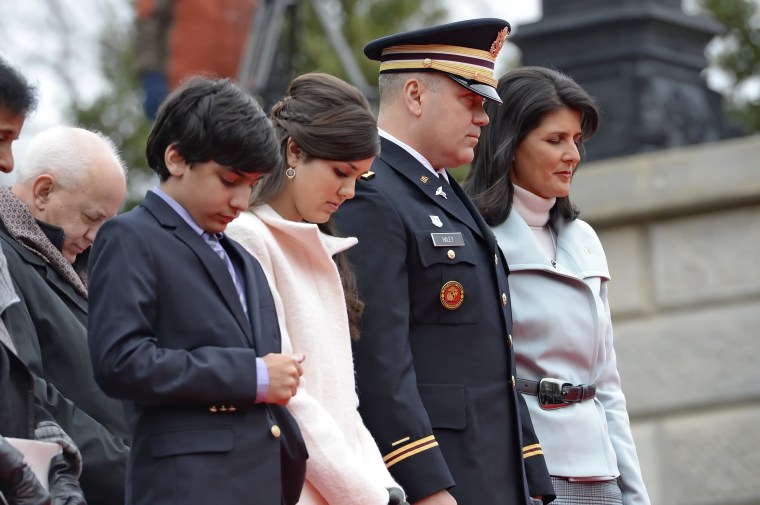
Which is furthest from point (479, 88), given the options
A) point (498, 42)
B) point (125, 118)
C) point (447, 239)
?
point (125, 118)

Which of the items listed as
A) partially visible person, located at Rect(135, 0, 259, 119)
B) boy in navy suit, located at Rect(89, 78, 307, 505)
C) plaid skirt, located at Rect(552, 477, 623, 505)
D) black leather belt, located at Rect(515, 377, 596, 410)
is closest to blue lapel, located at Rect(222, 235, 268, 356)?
boy in navy suit, located at Rect(89, 78, 307, 505)

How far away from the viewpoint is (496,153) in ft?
16.1

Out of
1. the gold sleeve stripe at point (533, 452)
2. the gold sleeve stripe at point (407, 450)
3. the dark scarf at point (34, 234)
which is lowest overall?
the gold sleeve stripe at point (533, 452)

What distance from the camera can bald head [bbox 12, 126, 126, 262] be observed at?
4562 millimetres

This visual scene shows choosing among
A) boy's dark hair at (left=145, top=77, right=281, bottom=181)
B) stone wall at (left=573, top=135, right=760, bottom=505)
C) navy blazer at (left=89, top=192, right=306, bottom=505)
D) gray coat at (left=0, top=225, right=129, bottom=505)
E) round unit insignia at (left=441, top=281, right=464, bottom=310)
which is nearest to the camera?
navy blazer at (left=89, top=192, right=306, bottom=505)

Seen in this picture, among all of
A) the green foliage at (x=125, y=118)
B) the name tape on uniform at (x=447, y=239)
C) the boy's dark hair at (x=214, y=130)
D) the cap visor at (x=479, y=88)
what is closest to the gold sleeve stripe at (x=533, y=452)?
the name tape on uniform at (x=447, y=239)

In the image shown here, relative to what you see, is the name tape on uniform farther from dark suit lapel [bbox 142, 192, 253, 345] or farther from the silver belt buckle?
dark suit lapel [bbox 142, 192, 253, 345]

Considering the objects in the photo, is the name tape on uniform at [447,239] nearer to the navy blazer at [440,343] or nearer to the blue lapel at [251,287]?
the navy blazer at [440,343]

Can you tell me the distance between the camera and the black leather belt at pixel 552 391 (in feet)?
15.3

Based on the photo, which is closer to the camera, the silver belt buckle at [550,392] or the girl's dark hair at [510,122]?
the silver belt buckle at [550,392]

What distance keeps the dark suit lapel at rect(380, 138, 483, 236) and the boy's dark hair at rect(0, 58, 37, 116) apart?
91cm

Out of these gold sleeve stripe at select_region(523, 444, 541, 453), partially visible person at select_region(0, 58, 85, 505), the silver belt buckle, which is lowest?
gold sleeve stripe at select_region(523, 444, 541, 453)

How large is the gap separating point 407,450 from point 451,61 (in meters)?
1.04

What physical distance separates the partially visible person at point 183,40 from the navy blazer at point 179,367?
6434 mm
